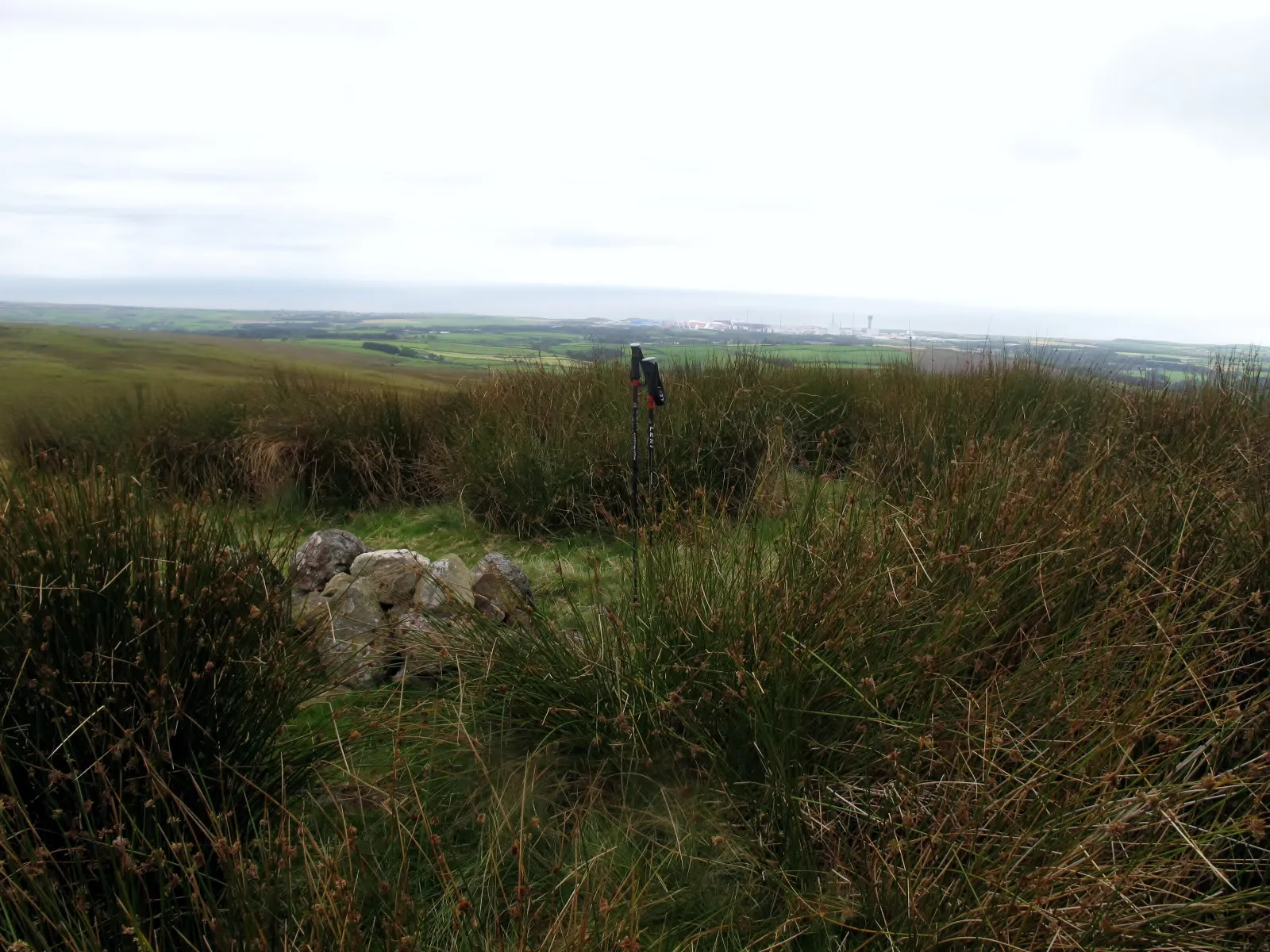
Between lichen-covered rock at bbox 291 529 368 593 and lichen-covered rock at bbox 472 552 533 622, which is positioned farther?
lichen-covered rock at bbox 291 529 368 593

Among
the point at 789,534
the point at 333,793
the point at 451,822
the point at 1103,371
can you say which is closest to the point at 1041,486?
the point at 789,534

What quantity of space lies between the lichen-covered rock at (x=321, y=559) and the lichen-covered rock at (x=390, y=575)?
1.21ft

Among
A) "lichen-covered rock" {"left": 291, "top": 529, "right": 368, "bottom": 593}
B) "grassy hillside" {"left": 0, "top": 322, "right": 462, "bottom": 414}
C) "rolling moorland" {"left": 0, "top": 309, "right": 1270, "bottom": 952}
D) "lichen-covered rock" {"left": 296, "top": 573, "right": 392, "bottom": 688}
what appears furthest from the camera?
"grassy hillside" {"left": 0, "top": 322, "right": 462, "bottom": 414}

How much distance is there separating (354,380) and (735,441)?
3.73 metres

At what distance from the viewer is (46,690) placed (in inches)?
73.2

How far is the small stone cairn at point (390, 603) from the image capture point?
108 inches

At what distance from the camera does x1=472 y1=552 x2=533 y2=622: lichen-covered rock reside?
2.80m

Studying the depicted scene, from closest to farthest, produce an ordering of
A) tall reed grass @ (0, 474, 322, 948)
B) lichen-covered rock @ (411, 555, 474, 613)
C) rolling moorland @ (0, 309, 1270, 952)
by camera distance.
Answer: rolling moorland @ (0, 309, 1270, 952), tall reed grass @ (0, 474, 322, 948), lichen-covered rock @ (411, 555, 474, 613)

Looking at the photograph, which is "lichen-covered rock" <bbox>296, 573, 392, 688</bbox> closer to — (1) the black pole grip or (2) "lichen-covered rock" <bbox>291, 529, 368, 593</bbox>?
(2) "lichen-covered rock" <bbox>291, 529, 368, 593</bbox>

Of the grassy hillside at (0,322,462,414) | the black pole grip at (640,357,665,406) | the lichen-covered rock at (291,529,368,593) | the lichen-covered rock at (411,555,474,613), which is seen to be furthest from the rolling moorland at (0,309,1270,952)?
the grassy hillside at (0,322,462,414)

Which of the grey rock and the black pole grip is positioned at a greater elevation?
the black pole grip

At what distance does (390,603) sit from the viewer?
146 inches

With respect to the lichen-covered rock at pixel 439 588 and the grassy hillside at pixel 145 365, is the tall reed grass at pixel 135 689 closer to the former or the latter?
the lichen-covered rock at pixel 439 588

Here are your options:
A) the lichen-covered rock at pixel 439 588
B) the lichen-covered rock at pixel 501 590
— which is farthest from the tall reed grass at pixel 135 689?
the lichen-covered rock at pixel 439 588
